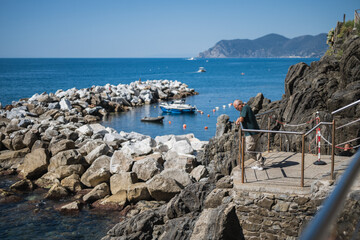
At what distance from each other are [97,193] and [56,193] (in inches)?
88.7

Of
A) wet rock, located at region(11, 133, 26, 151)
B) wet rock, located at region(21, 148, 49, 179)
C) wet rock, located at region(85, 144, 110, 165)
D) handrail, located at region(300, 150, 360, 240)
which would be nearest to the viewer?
handrail, located at region(300, 150, 360, 240)

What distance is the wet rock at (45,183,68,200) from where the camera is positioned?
56.0 ft

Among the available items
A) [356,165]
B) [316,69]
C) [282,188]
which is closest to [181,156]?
[316,69]

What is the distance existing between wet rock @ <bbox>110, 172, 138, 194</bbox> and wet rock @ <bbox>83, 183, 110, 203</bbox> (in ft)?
1.01

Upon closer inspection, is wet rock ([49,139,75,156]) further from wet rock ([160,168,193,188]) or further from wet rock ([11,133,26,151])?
wet rock ([160,168,193,188])

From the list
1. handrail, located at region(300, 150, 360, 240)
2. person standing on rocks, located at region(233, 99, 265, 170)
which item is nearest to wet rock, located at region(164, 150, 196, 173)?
person standing on rocks, located at region(233, 99, 265, 170)

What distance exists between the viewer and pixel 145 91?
63438 millimetres

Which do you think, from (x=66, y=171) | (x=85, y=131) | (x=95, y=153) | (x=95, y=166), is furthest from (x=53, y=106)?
(x=95, y=166)

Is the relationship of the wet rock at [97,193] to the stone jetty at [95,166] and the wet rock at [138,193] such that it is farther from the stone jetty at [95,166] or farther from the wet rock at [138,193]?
the wet rock at [138,193]

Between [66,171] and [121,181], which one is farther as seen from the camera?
[66,171]

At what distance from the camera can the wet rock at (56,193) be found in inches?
672

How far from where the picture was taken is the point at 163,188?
15039mm

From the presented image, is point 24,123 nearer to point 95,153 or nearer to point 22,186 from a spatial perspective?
point 95,153

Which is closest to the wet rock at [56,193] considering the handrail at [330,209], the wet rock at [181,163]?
the wet rock at [181,163]
